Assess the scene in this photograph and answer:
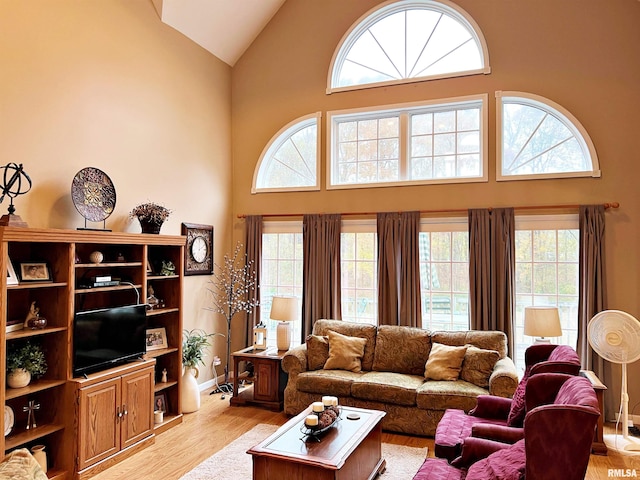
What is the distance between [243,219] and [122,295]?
236cm

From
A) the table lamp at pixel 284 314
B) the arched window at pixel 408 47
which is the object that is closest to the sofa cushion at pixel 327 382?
the table lamp at pixel 284 314

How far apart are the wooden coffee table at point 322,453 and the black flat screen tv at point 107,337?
1.66 meters

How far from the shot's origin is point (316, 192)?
19.9 feet

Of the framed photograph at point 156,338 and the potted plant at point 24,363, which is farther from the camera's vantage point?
the framed photograph at point 156,338

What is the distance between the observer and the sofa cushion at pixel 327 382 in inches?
181

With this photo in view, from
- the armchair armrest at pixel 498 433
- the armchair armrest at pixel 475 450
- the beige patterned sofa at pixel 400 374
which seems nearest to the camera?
the armchair armrest at pixel 475 450

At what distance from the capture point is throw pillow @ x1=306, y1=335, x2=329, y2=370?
5.04m

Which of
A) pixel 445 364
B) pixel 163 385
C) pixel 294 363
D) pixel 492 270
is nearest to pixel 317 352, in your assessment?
pixel 294 363

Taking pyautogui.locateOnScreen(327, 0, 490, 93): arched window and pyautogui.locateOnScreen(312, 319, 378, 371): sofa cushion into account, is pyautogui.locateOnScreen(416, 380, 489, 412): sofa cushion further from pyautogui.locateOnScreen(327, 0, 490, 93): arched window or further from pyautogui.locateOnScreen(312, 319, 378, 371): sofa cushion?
pyautogui.locateOnScreen(327, 0, 490, 93): arched window

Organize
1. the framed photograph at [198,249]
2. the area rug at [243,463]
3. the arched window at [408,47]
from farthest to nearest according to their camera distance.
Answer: the framed photograph at [198,249]
the arched window at [408,47]
the area rug at [243,463]

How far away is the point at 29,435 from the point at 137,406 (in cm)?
90

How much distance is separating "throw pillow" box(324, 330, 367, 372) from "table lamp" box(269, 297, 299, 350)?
526 millimetres

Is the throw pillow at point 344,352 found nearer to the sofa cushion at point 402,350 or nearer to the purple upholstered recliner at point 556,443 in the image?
the sofa cushion at point 402,350

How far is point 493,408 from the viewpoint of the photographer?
3.49 metres
